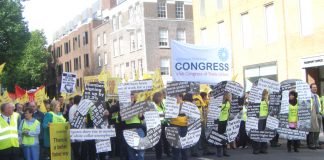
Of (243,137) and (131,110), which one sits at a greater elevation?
(131,110)

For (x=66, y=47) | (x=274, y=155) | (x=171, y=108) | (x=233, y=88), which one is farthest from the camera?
(x=66, y=47)

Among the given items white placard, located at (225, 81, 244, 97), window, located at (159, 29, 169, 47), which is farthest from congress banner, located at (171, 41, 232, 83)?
window, located at (159, 29, 169, 47)

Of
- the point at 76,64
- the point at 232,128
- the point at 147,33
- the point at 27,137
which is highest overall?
the point at 147,33

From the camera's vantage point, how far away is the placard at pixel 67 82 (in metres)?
17.3

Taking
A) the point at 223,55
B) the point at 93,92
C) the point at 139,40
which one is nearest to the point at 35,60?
the point at 139,40

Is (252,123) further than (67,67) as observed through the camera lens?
No

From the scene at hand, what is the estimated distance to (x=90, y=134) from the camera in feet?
35.4

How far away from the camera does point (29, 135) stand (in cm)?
1004

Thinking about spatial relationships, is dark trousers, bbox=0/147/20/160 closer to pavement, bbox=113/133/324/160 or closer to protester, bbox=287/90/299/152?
pavement, bbox=113/133/324/160

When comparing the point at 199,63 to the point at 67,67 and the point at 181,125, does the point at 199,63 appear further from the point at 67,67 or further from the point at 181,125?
the point at 67,67

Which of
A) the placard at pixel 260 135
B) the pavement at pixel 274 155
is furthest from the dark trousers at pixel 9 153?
the placard at pixel 260 135

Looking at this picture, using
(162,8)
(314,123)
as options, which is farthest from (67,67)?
(314,123)

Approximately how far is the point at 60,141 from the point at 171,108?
2655mm

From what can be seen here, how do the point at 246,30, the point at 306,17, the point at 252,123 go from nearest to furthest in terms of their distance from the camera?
the point at 252,123, the point at 306,17, the point at 246,30
